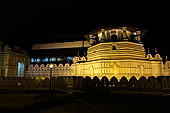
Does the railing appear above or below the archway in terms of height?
below

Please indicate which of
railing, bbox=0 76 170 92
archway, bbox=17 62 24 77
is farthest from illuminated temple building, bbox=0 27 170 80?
railing, bbox=0 76 170 92

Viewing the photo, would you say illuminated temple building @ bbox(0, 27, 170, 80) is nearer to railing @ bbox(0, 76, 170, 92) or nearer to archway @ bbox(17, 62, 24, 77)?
archway @ bbox(17, 62, 24, 77)

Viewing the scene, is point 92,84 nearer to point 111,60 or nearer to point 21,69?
point 111,60

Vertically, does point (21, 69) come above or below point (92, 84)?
above

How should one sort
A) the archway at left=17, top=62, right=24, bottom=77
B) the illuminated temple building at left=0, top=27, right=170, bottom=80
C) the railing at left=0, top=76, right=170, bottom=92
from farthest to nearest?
the archway at left=17, top=62, right=24, bottom=77
the illuminated temple building at left=0, top=27, right=170, bottom=80
the railing at left=0, top=76, right=170, bottom=92

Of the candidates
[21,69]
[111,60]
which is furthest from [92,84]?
[21,69]

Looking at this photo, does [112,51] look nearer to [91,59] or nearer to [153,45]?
[91,59]

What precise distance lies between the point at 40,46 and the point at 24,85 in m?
30.6

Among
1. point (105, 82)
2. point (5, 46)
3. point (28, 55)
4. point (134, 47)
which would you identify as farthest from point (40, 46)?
point (105, 82)

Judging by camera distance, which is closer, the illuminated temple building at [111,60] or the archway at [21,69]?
the illuminated temple building at [111,60]

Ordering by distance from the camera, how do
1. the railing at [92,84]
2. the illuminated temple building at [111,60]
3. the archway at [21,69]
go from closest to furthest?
the railing at [92,84] < the illuminated temple building at [111,60] < the archway at [21,69]

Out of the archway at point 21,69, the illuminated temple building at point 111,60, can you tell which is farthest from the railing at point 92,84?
the archway at point 21,69

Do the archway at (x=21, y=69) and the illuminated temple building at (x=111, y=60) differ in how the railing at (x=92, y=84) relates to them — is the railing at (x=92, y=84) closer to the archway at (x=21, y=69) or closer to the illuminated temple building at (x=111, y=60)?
the illuminated temple building at (x=111, y=60)

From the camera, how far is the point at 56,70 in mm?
39812
